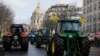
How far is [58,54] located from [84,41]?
6.38 ft

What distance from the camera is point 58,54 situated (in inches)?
912

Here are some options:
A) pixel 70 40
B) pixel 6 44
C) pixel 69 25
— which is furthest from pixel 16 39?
pixel 70 40

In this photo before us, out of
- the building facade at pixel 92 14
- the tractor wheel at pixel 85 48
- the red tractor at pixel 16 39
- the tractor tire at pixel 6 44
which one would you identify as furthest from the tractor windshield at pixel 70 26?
the building facade at pixel 92 14

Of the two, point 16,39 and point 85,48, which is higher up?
point 85,48

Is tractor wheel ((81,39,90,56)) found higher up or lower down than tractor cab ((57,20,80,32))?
Result: lower down

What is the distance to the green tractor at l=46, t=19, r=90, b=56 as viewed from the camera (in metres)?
23.3

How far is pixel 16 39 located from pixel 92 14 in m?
61.7

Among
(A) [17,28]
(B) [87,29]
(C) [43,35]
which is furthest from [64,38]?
(B) [87,29]

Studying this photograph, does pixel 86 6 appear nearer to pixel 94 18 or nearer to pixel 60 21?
pixel 94 18

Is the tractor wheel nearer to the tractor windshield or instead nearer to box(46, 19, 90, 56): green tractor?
box(46, 19, 90, 56): green tractor

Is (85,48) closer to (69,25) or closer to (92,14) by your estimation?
(69,25)

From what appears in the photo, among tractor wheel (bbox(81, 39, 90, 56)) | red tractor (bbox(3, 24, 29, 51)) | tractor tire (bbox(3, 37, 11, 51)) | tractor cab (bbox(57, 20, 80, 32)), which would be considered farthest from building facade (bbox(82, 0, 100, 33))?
tractor wheel (bbox(81, 39, 90, 56))

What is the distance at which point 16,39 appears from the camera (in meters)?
37.0

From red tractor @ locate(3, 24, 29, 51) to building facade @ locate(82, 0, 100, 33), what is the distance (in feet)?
175
